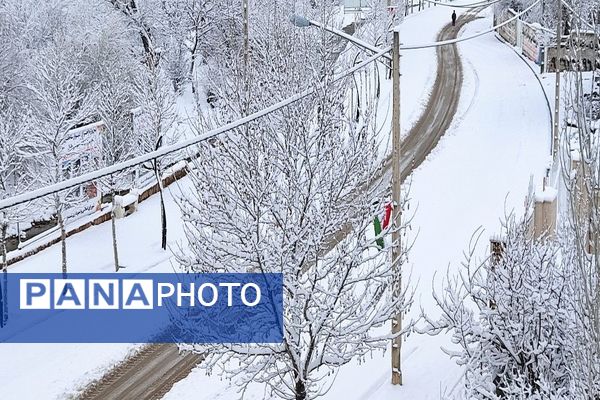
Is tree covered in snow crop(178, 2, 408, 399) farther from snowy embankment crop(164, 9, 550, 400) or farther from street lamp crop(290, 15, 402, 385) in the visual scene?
snowy embankment crop(164, 9, 550, 400)

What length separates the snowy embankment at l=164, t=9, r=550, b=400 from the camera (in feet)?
52.6

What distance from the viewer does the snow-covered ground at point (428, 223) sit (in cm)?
1673

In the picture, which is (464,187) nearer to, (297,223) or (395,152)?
(395,152)

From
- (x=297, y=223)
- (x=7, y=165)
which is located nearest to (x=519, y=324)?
(x=297, y=223)

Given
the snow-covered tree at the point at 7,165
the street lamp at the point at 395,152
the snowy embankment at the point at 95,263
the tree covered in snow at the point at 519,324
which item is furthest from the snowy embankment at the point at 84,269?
the tree covered in snow at the point at 519,324

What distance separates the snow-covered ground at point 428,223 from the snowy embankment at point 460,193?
0.12 feet

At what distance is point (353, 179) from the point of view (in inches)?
519

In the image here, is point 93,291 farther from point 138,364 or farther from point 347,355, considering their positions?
point 347,355

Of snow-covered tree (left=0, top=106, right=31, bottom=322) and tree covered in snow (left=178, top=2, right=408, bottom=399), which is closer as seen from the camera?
tree covered in snow (left=178, top=2, right=408, bottom=399)

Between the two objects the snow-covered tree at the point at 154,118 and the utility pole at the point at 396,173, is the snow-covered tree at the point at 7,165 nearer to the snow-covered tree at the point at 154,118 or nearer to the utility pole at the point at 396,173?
the snow-covered tree at the point at 154,118

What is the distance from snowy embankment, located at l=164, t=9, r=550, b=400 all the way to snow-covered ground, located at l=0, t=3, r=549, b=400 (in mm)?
36

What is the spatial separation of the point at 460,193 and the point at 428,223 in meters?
2.97

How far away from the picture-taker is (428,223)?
24.6m

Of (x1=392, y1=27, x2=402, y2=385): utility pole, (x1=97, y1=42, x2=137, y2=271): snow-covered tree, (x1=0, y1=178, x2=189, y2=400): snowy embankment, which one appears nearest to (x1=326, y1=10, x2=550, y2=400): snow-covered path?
(x1=392, y1=27, x2=402, y2=385): utility pole
